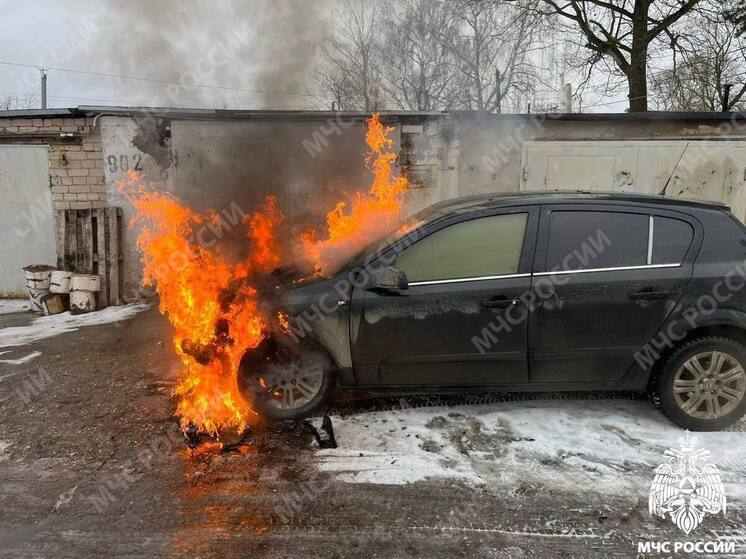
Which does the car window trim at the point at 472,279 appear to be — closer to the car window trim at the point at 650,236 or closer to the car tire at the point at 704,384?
the car window trim at the point at 650,236

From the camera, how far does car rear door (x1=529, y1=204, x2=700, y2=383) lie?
3557 mm

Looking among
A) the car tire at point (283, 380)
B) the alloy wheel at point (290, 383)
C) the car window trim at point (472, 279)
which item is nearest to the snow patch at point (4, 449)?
the car tire at point (283, 380)

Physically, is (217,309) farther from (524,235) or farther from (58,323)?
(58,323)

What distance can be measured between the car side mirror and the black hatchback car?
0.01 meters

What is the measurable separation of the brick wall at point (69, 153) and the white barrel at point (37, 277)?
4.14ft

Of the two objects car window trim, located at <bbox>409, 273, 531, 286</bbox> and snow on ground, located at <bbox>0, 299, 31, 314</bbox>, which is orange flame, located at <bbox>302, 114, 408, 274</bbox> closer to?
car window trim, located at <bbox>409, 273, 531, 286</bbox>

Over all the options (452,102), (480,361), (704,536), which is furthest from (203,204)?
(452,102)

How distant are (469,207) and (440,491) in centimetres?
209

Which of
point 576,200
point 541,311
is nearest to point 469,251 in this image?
point 541,311

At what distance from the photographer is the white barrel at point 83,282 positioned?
796 centimetres

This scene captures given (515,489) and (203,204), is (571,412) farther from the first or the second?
(203,204)

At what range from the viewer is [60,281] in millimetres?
7941

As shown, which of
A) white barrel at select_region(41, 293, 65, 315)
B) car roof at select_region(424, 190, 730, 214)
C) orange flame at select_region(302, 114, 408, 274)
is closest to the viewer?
car roof at select_region(424, 190, 730, 214)

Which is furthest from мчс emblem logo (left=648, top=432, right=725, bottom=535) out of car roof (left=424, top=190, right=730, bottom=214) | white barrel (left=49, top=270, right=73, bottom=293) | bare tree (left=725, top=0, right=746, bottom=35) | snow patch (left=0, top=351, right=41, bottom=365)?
bare tree (left=725, top=0, right=746, bottom=35)
